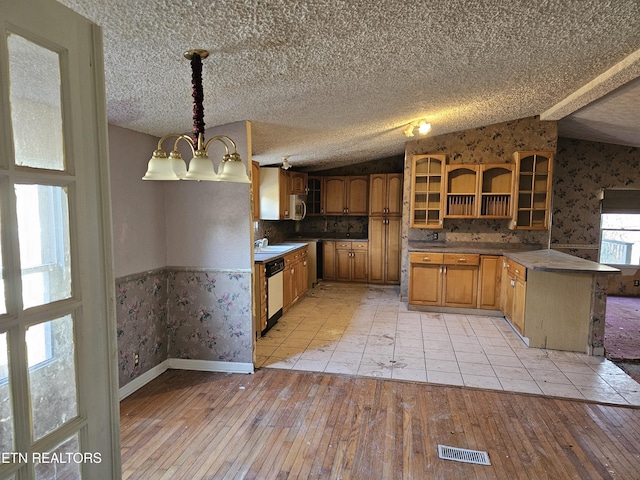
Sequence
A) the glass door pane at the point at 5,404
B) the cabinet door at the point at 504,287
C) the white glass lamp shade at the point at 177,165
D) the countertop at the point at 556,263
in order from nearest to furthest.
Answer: the glass door pane at the point at 5,404 → the white glass lamp shade at the point at 177,165 → the countertop at the point at 556,263 → the cabinet door at the point at 504,287

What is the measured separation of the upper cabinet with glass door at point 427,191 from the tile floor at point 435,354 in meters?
1.33

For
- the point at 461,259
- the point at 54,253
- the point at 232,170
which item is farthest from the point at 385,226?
the point at 54,253

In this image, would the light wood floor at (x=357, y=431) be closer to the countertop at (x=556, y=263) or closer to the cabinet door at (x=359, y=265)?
the countertop at (x=556, y=263)

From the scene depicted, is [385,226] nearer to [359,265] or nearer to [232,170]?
[359,265]

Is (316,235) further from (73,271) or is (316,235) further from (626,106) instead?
(73,271)

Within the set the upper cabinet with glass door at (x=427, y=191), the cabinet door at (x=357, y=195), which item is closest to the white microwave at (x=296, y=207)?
the cabinet door at (x=357, y=195)

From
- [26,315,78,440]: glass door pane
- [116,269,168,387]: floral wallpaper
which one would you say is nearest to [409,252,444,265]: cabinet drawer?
[116,269,168,387]: floral wallpaper

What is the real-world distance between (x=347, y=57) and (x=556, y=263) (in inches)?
122

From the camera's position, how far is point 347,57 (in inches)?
80.7

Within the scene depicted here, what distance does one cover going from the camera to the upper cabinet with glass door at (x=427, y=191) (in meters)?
5.13

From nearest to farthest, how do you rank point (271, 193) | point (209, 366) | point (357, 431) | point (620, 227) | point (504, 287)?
1. point (357, 431)
2. point (209, 366)
3. point (504, 287)
4. point (271, 193)
5. point (620, 227)

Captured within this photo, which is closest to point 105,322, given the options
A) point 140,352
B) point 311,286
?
point 140,352

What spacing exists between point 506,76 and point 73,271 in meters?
3.20

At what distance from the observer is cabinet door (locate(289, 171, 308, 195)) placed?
5910mm
